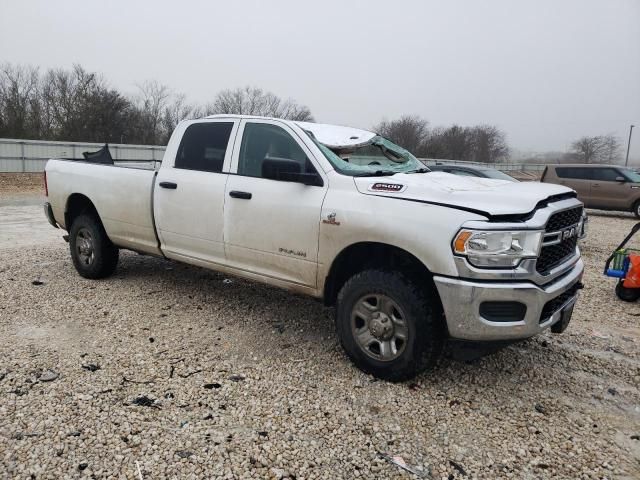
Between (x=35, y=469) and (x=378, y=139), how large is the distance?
3650mm

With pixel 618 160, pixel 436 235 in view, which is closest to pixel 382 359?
pixel 436 235

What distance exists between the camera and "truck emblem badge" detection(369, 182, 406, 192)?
3240 millimetres

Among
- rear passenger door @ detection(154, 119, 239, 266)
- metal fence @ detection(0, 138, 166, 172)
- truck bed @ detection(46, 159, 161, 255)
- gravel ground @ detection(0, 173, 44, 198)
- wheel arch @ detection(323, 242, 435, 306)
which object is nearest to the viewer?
wheel arch @ detection(323, 242, 435, 306)

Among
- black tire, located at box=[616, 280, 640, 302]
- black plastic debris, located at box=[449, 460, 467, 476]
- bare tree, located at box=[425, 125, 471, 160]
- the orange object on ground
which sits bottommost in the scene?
black plastic debris, located at box=[449, 460, 467, 476]

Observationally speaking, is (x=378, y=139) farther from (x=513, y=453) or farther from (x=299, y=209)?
(x=513, y=453)

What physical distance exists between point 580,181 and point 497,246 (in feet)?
47.2

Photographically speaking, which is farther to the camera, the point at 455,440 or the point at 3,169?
the point at 3,169

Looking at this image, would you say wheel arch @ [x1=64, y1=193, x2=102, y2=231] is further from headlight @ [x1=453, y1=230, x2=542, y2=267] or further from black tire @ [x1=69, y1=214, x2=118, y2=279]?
headlight @ [x1=453, y1=230, x2=542, y2=267]

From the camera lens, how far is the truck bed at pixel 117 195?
191 inches

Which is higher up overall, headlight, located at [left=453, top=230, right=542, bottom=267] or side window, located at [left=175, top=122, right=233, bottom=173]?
side window, located at [left=175, top=122, right=233, bottom=173]

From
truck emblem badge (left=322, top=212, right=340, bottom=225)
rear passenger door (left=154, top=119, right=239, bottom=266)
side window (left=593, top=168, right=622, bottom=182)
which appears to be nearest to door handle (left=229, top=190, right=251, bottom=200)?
rear passenger door (left=154, top=119, right=239, bottom=266)

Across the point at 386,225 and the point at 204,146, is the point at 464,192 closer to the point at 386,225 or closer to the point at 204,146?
the point at 386,225

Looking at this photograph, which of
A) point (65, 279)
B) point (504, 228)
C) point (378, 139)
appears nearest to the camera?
point (504, 228)

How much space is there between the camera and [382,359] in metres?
3.31
